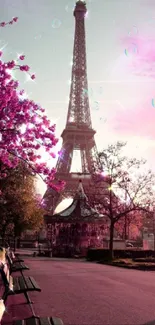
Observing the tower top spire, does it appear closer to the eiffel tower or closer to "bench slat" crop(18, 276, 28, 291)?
the eiffel tower

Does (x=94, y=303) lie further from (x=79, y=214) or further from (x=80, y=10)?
(x=80, y=10)

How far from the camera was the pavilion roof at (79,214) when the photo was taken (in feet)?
118

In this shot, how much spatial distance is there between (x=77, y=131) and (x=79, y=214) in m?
45.6

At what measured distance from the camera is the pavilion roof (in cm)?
3591

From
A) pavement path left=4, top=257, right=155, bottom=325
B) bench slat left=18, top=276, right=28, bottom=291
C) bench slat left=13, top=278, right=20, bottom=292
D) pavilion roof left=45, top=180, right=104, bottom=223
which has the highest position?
pavilion roof left=45, top=180, right=104, bottom=223

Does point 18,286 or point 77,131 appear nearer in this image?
point 18,286

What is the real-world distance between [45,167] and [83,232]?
80.8 ft

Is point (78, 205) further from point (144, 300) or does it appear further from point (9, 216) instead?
point (144, 300)

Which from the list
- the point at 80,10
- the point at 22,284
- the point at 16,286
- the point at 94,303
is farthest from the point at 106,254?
the point at 80,10

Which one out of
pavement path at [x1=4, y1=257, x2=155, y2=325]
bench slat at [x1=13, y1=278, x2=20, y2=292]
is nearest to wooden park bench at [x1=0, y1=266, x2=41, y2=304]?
bench slat at [x1=13, y1=278, x2=20, y2=292]

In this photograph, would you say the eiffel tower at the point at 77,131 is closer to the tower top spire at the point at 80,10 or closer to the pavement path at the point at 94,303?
the tower top spire at the point at 80,10

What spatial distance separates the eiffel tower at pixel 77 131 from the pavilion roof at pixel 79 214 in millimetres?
35339

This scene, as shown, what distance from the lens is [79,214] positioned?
3662 centimetres

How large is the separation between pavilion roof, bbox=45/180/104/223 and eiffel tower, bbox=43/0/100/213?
116 feet
